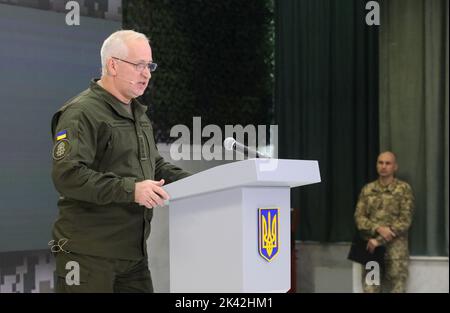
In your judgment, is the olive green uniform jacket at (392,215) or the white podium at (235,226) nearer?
the white podium at (235,226)

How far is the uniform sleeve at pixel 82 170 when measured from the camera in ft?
7.31

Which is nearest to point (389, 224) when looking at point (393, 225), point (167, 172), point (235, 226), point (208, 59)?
point (393, 225)

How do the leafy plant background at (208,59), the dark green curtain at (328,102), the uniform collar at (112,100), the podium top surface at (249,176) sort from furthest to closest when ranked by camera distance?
the dark green curtain at (328,102) < the leafy plant background at (208,59) < the uniform collar at (112,100) < the podium top surface at (249,176)

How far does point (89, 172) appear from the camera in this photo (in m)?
2.24

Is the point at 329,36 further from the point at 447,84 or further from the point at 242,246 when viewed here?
the point at 242,246

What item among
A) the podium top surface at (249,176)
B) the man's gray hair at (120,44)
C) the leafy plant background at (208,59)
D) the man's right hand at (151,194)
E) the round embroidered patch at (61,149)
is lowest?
the man's right hand at (151,194)

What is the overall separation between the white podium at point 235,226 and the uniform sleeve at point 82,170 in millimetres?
166

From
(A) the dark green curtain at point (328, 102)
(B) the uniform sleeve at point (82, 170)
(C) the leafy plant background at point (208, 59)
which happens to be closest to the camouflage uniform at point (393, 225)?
(A) the dark green curtain at point (328, 102)

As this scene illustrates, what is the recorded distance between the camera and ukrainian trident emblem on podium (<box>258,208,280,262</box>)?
2111mm

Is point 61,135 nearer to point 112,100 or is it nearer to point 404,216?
point 112,100

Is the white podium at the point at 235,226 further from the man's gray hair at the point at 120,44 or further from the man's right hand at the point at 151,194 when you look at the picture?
the man's gray hair at the point at 120,44

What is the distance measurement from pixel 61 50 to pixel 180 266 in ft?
9.32

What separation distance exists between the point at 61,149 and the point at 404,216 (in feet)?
13.8

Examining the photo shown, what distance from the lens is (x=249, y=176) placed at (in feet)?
6.53
